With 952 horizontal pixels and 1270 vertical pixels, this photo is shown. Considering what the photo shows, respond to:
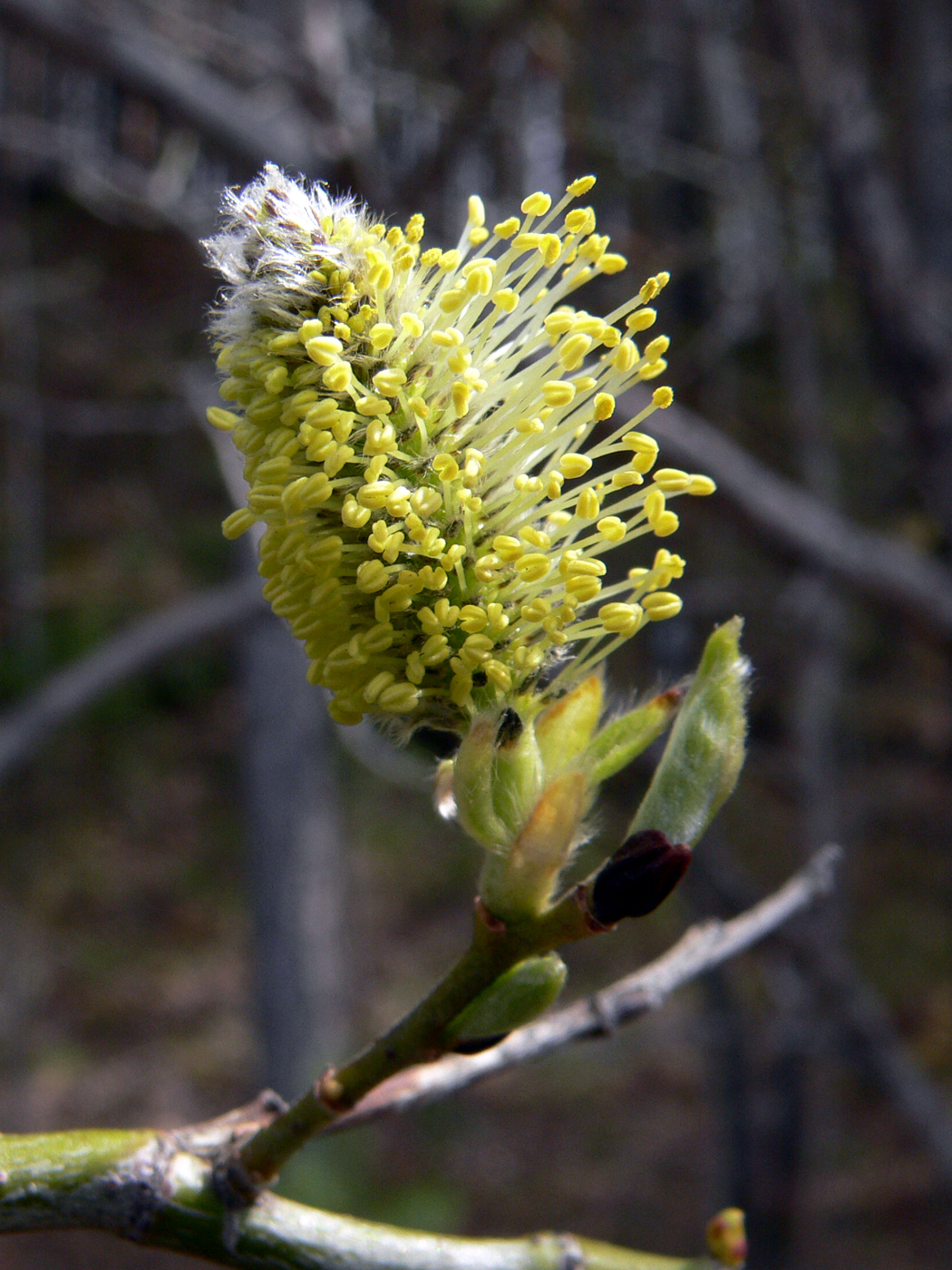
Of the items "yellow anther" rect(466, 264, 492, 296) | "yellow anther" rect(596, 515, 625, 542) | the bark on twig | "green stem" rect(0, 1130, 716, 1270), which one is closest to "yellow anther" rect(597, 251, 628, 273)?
"yellow anther" rect(466, 264, 492, 296)

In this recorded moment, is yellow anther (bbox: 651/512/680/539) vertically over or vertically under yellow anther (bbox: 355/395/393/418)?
under

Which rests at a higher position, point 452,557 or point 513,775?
point 452,557

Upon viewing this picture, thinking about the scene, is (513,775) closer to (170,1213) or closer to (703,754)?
(703,754)

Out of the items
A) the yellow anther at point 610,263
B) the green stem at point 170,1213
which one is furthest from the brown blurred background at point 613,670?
the green stem at point 170,1213

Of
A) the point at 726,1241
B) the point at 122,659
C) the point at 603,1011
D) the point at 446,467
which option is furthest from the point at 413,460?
the point at 122,659

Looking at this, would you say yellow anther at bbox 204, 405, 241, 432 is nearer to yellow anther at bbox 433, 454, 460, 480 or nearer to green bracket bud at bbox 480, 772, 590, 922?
yellow anther at bbox 433, 454, 460, 480

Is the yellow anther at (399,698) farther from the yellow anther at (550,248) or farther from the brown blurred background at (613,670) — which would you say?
the brown blurred background at (613,670)
